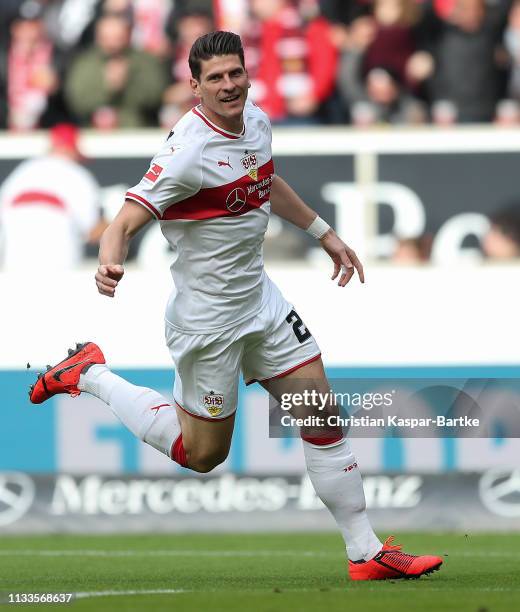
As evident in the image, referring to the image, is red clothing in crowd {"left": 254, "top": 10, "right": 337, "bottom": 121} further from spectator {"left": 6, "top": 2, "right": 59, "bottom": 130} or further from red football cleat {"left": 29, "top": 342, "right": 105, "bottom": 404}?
red football cleat {"left": 29, "top": 342, "right": 105, "bottom": 404}

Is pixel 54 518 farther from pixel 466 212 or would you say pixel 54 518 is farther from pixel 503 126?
pixel 503 126

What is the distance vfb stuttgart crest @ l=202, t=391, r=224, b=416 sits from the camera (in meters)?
7.04

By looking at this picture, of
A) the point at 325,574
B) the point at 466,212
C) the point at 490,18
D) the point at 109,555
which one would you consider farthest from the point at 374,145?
the point at 325,574

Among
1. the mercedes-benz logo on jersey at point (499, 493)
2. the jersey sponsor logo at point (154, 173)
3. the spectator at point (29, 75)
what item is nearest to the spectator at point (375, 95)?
the spectator at point (29, 75)

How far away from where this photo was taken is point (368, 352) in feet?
35.8

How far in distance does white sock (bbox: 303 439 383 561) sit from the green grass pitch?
0.62 feet

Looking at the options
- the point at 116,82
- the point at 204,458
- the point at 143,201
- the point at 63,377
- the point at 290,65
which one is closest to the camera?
the point at 143,201

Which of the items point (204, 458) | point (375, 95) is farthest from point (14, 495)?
point (375, 95)

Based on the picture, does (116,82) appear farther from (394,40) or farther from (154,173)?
(154,173)

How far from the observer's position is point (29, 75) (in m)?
13.2

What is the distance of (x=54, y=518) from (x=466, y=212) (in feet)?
13.3

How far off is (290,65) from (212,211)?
238 inches

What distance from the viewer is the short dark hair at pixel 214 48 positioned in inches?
257

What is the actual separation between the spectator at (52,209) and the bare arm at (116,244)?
5.21m
